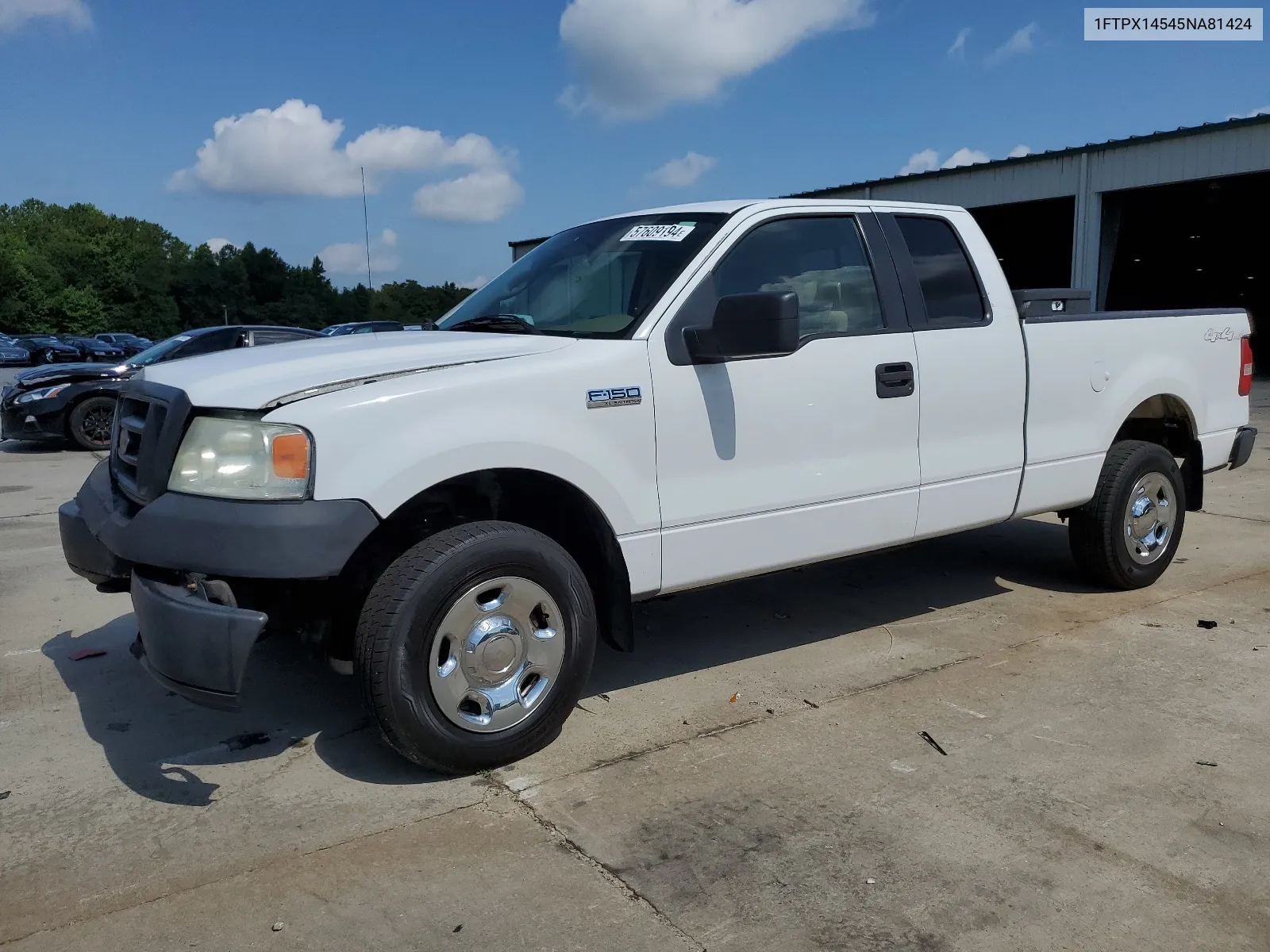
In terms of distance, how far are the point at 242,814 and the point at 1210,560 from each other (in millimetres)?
5730

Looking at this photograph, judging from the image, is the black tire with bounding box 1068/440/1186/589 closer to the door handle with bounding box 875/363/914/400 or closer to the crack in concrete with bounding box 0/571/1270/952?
the crack in concrete with bounding box 0/571/1270/952

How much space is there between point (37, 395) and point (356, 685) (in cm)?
1047

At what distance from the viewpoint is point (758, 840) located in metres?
3.02

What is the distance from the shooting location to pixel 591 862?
2.91 metres

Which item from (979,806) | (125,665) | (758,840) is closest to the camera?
(758,840)

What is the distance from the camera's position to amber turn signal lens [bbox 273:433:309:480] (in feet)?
10.0

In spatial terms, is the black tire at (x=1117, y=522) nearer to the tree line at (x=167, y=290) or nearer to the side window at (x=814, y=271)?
the side window at (x=814, y=271)

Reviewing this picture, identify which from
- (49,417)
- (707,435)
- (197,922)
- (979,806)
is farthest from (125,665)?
(49,417)

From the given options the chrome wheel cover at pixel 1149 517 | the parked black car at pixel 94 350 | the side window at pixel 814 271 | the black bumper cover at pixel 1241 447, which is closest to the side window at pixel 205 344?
the side window at pixel 814 271

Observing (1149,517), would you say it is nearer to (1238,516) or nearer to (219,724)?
(1238,516)

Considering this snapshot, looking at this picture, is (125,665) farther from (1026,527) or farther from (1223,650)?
(1026,527)

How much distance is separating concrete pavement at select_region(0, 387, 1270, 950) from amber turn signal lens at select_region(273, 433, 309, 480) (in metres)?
1.08

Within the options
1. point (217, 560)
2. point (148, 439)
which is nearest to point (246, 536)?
point (217, 560)

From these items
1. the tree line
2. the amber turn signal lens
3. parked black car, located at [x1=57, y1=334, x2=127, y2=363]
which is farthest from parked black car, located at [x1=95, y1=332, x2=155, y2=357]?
the amber turn signal lens
